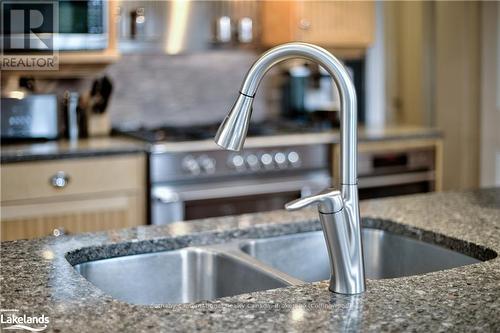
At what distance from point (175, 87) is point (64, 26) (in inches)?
33.8

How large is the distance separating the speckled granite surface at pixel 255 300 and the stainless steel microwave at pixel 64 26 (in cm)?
177

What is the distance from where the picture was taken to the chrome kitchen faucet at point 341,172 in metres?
1.31

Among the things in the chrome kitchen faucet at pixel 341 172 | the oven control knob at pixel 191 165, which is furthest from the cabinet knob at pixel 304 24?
the chrome kitchen faucet at pixel 341 172

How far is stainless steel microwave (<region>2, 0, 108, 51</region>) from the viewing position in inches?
132

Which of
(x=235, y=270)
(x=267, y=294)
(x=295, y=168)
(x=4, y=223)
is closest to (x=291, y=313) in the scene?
(x=267, y=294)

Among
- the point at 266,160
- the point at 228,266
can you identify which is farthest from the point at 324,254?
the point at 266,160

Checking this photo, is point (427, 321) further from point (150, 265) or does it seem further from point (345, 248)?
point (150, 265)

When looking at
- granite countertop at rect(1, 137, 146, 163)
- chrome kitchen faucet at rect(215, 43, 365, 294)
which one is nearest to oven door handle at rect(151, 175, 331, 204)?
granite countertop at rect(1, 137, 146, 163)

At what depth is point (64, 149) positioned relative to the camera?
323cm

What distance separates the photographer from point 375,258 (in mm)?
1985

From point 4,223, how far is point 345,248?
2.11 m

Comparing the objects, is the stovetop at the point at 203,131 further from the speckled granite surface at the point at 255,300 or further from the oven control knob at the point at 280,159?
the speckled granite surface at the point at 255,300

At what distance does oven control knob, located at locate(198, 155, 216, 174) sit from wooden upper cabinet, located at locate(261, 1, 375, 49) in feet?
2.76

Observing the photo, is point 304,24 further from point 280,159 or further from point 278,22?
point 280,159
